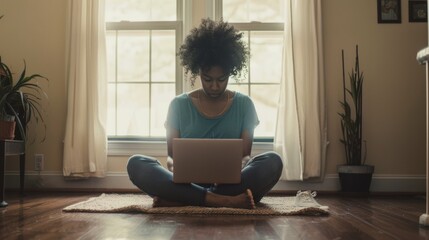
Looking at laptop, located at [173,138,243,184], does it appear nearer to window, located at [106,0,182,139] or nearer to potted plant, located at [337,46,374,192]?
potted plant, located at [337,46,374,192]

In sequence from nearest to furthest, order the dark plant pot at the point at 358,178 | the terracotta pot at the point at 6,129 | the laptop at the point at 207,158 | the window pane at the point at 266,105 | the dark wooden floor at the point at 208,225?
the dark wooden floor at the point at 208,225 → the laptop at the point at 207,158 → the terracotta pot at the point at 6,129 → the dark plant pot at the point at 358,178 → the window pane at the point at 266,105

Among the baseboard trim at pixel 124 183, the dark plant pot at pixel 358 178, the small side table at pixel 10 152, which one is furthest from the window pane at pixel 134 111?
the dark plant pot at pixel 358 178

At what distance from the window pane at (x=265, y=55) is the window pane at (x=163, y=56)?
60 centimetres

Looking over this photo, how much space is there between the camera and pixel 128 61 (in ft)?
14.0

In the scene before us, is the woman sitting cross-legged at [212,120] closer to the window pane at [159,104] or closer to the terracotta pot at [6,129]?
the terracotta pot at [6,129]

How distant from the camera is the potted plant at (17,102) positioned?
312 centimetres

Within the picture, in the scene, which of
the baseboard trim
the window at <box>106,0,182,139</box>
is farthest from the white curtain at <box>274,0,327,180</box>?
the window at <box>106,0,182,139</box>

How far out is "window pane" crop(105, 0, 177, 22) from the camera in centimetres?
425

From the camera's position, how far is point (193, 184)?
8.83 ft

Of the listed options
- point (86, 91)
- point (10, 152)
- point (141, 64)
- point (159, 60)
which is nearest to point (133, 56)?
point (141, 64)

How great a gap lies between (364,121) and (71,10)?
7.50 ft

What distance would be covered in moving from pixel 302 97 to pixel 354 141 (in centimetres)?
48

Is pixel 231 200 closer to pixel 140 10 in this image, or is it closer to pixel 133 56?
pixel 133 56

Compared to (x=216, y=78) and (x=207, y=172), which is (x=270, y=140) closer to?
(x=216, y=78)
